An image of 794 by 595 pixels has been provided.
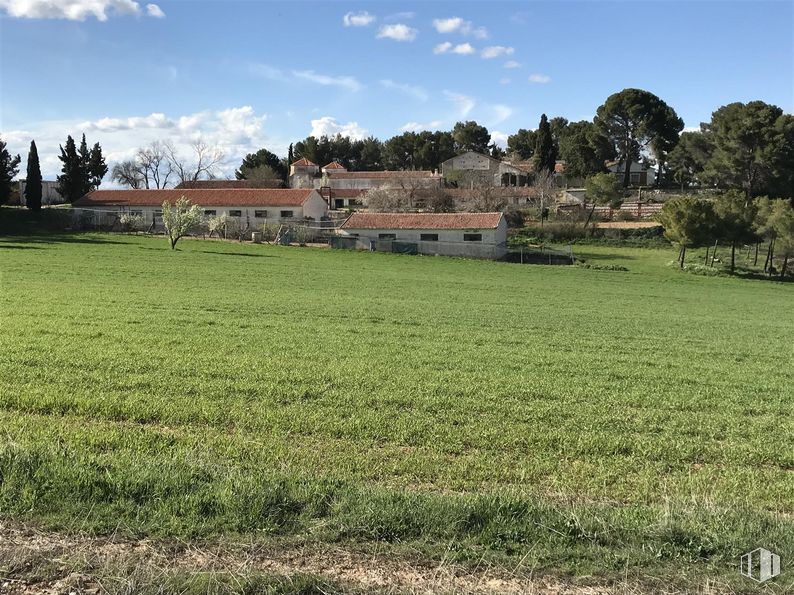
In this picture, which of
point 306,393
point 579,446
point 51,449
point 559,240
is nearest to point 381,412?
point 306,393

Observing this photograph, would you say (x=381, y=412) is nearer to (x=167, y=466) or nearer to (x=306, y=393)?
(x=306, y=393)

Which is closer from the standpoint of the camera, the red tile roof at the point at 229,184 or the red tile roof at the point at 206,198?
the red tile roof at the point at 206,198

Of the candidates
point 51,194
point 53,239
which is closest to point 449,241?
point 53,239

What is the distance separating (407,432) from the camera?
7605 mm

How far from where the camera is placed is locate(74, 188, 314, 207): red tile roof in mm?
67062

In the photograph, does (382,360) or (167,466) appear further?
(382,360)

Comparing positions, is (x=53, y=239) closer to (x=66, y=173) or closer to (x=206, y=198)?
(x=206, y=198)

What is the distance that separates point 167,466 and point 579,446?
476cm

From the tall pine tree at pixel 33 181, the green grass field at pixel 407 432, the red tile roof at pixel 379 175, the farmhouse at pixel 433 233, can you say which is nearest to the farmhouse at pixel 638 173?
the red tile roof at pixel 379 175

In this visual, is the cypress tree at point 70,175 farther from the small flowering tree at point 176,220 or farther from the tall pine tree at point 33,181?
the small flowering tree at point 176,220

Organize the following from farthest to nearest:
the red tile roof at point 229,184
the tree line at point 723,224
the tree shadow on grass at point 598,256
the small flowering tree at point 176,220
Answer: the red tile roof at point 229,184 < the tree shadow on grass at point 598,256 < the tree line at point 723,224 < the small flowering tree at point 176,220

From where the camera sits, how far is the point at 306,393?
370 inches

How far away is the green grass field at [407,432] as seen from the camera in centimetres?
446

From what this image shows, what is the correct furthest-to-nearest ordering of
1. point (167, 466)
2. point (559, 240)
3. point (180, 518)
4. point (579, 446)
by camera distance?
point (559, 240), point (579, 446), point (167, 466), point (180, 518)
